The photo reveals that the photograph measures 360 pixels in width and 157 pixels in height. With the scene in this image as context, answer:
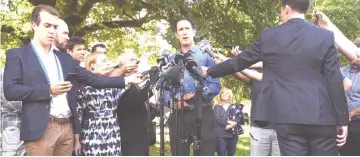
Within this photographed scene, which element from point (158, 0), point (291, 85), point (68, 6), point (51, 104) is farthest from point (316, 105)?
point (68, 6)

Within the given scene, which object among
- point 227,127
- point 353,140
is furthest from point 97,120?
point 227,127

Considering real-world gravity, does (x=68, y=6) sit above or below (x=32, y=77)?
above

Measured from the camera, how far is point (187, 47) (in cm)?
539

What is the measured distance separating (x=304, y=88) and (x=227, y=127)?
4.62 meters

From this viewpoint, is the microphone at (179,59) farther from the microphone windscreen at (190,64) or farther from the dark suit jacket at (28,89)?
the dark suit jacket at (28,89)

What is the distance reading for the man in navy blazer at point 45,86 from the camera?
4.19 meters

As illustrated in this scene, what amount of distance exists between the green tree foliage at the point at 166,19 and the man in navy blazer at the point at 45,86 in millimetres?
5951

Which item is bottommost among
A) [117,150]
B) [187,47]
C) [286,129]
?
[117,150]

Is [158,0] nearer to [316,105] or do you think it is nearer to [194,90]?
[194,90]

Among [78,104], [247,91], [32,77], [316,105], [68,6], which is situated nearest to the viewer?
[316,105]

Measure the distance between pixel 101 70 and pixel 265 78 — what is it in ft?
6.03

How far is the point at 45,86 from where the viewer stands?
4199 mm

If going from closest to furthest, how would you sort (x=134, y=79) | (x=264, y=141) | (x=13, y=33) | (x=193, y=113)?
(x=134, y=79), (x=193, y=113), (x=264, y=141), (x=13, y=33)

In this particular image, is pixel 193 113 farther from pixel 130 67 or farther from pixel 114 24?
pixel 114 24
